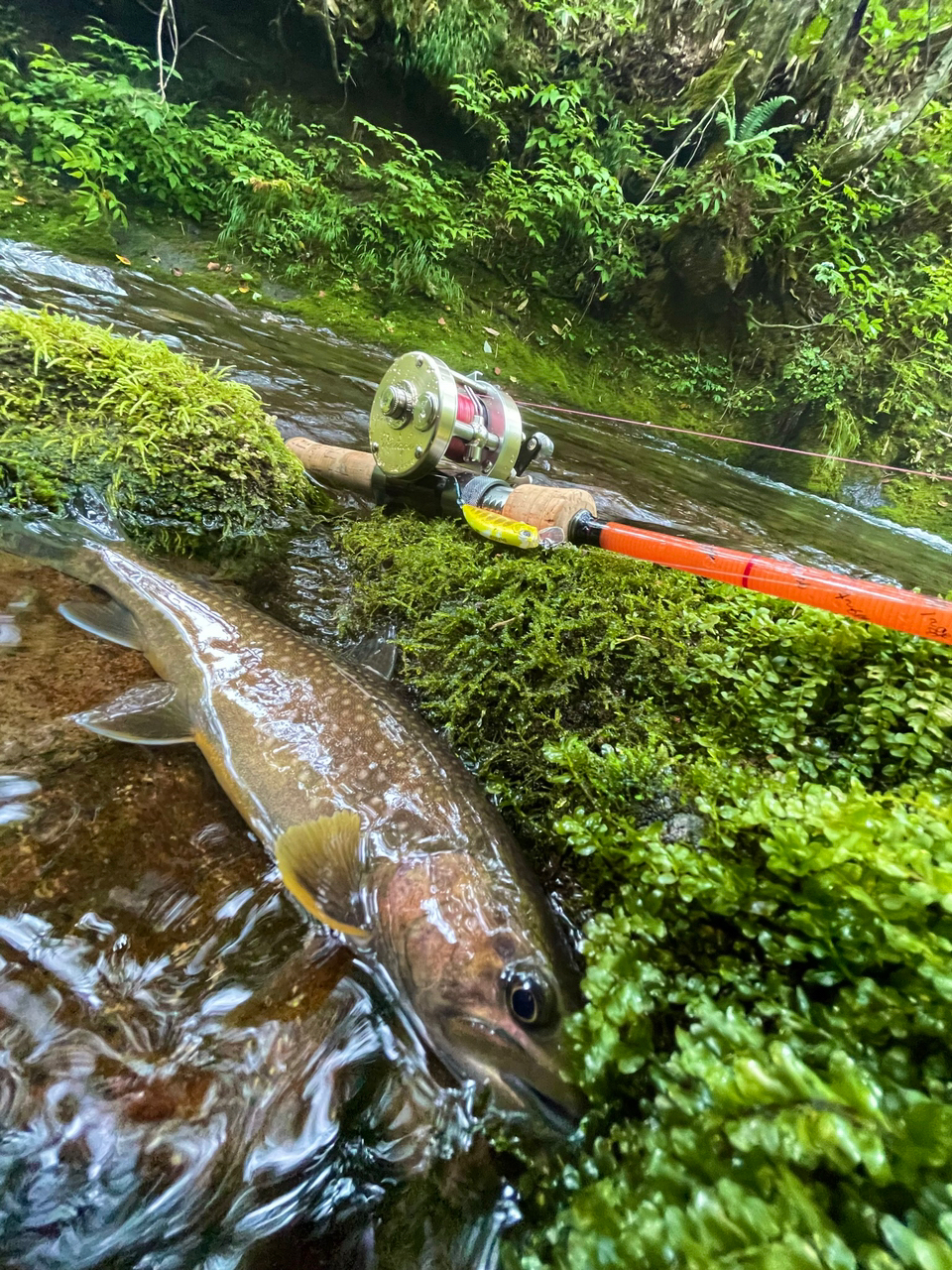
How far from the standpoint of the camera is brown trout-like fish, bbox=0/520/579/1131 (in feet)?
5.73

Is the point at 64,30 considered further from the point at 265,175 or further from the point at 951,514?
the point at 951,514

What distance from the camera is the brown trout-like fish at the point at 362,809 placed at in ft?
5.73

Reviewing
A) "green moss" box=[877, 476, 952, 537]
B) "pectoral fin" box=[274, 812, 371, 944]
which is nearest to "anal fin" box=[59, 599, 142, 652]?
"pectoral fin" box=[274, 812, 371, 944]

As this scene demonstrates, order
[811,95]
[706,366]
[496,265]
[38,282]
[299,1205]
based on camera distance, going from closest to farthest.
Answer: [299,1205] → [38,282] → [811,95] → [496,265] → [706,366]

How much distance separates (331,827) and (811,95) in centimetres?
1507

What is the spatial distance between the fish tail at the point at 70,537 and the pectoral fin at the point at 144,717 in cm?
81

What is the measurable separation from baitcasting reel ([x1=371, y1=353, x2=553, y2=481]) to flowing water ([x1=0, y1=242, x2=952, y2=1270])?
1.77 m

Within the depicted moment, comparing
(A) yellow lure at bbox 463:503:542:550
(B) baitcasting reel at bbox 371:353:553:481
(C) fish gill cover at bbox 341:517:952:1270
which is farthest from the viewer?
(B) baitcasting reel at bbox 371:353:553:481

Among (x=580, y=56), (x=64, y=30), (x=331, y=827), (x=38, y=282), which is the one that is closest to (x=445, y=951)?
(x=331, y=827)

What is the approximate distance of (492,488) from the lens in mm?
3311

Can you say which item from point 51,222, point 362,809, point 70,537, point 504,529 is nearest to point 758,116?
point 51,222

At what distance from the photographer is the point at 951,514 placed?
35.2ft

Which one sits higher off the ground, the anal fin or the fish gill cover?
the fish gill cover

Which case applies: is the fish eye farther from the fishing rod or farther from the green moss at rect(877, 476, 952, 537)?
the green moss at rect(877, 476, 952, 537)
